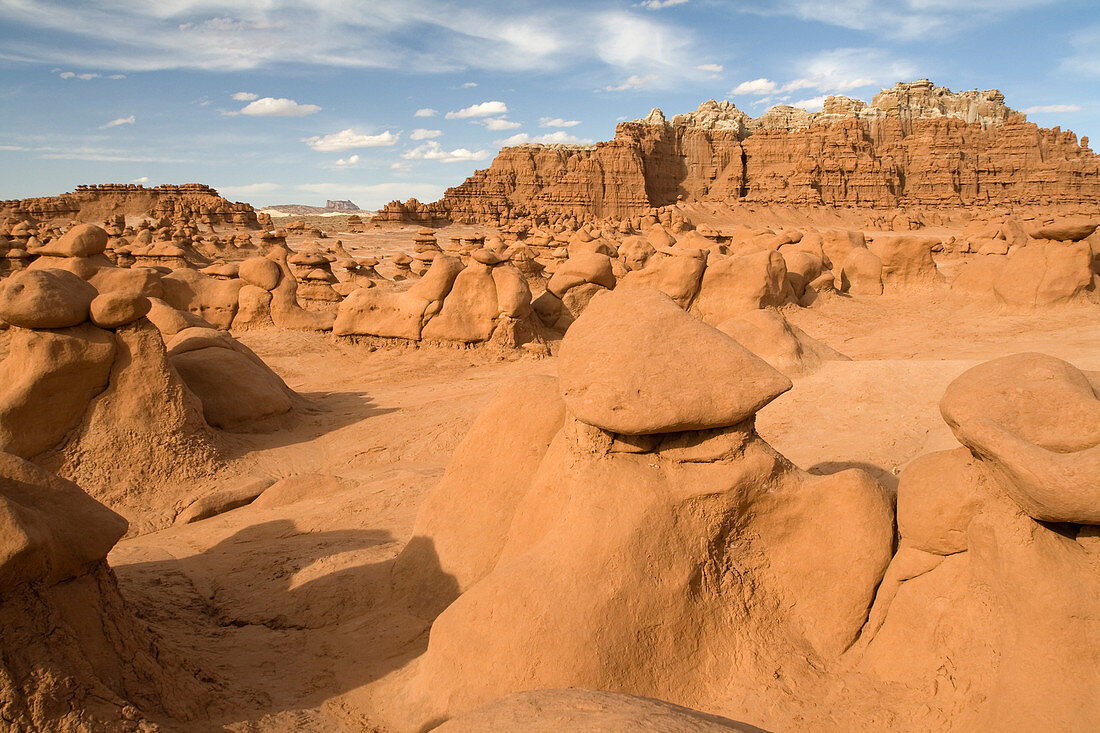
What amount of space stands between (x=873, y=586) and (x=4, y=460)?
139 inches

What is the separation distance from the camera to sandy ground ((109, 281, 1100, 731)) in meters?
3.14

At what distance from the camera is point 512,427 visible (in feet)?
12.6

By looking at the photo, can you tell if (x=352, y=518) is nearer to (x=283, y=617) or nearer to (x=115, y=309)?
(x=283, y=617)

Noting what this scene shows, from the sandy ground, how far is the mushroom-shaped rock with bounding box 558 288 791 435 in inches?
36.0

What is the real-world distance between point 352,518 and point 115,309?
3.19 meters

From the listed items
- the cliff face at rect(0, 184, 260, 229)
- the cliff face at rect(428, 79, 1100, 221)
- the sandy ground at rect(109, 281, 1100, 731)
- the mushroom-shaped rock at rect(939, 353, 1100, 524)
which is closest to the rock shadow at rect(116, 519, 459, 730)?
the sandy ground at rect(109, 281, 1100, 731)

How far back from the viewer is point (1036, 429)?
2.55 m

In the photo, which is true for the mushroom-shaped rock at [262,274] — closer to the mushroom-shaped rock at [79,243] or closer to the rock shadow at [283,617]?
the mushroom-shaped rock at [79,243]

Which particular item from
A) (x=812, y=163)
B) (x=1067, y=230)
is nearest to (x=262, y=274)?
(x=1067, y=230)

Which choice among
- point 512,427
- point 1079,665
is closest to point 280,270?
point 512,427

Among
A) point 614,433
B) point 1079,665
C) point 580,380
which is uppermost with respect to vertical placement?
point 580,380

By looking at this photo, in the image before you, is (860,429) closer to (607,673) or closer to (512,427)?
(512,427)

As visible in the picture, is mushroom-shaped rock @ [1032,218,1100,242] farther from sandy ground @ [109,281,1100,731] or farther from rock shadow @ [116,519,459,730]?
rock shadow @ [116,519,459,730]

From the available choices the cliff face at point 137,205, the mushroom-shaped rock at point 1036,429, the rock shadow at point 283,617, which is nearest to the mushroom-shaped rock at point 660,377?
the mushroom-shaped rock at point 1036,429
